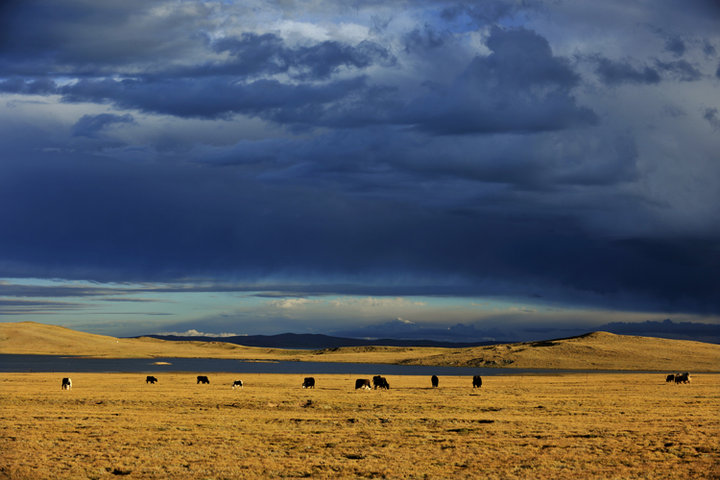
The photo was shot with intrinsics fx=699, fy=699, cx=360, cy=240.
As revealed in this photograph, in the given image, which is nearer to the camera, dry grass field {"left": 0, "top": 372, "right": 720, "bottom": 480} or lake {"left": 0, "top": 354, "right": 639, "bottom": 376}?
dry grass field {"left": 0, "top": 372, "right": 720, "bottom": 480}

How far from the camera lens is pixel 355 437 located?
25328 millimetres

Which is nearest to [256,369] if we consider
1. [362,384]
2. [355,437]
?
[362,384]

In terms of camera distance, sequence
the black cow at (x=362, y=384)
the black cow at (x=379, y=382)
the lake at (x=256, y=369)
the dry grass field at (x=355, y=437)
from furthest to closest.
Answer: the lake at (x=256, y=369) < the black cow at (x=379, y=382) < the black cow at (x=362, y=384) < the dry grass field at (x=355, y=437)

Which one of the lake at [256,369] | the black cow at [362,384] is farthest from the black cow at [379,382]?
the lake at [256,369]

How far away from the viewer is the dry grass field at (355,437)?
1927cm

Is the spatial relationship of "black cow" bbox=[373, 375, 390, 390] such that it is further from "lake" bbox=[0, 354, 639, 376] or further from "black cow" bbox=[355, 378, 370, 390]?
"lake" bbox=[0, 354, 639, 376]

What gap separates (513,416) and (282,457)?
47.5 ft

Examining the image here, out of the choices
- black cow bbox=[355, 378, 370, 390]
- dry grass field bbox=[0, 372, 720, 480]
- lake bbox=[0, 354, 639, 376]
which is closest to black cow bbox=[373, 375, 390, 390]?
black cow bbox=[355, 378, 370, 390]

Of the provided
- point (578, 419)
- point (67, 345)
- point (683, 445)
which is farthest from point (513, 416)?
point (67, 345)

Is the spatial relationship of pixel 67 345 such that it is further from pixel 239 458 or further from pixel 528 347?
pixel 239 458

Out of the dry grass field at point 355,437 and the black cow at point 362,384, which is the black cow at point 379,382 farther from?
the dry grass field at point 355,437

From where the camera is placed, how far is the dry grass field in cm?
1927

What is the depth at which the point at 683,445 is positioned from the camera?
2328 cm

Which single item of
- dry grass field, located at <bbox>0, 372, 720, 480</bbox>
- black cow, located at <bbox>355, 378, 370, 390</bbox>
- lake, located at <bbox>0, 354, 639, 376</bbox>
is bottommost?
lake, located at <bbox>0, 354, 639, 376</bbox>
